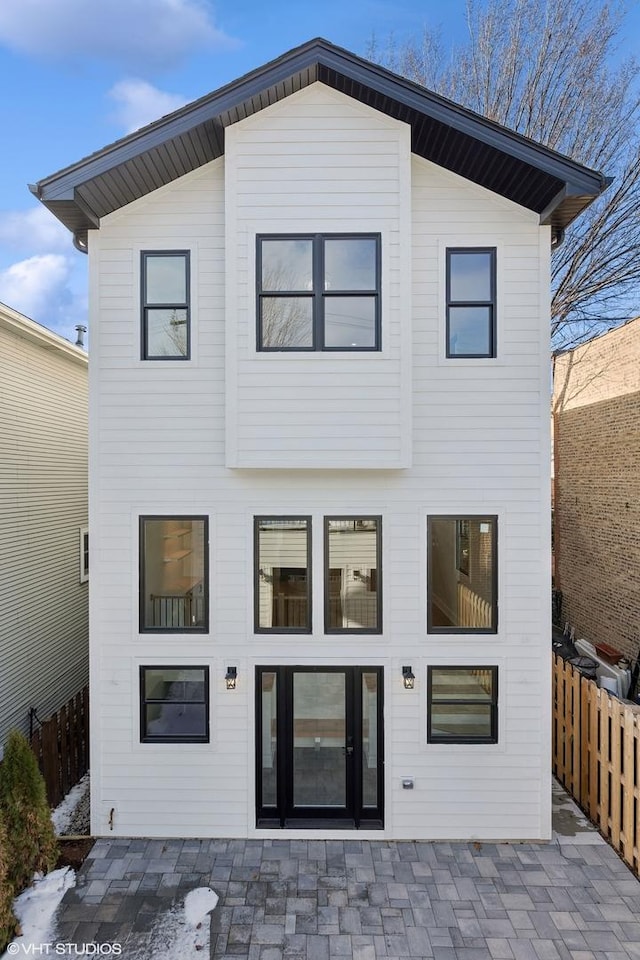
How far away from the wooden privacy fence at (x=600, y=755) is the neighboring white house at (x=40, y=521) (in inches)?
301

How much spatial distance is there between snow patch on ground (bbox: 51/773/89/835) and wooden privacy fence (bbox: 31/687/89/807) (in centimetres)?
7

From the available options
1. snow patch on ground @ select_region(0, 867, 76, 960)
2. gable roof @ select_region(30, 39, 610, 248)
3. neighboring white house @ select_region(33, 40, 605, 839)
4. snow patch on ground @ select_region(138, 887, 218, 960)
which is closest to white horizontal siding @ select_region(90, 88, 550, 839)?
neighboring white house @ select_region(33, 40, 605, 839)

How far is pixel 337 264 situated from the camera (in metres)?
5.73

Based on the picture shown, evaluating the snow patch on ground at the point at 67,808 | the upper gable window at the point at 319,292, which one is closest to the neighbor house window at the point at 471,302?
the upper gable window at the point at 319,292

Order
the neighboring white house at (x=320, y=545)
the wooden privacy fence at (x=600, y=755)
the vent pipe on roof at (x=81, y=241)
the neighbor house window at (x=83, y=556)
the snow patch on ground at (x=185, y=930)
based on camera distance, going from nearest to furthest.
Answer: the snow patch on ground at (x=185, y=930)
the wooden privacy fence at (x=600, y=755)
the neighboring white house at (x=320, y=545)
the vent pipe on roof at (x=81, y=241)
the neighbor house window at (x=83, y=556)

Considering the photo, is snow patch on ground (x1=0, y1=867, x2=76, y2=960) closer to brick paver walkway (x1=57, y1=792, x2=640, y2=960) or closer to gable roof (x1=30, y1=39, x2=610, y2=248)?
brick paver walkway (x1=57, y1=792, x2=640, y2=960)

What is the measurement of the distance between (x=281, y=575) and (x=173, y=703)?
2.00 m

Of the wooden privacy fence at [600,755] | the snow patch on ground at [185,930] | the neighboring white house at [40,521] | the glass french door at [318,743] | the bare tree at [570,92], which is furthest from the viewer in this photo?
the bare tree at [570,92]

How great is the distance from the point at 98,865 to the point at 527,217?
8646mm

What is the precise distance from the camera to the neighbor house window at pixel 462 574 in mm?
5887

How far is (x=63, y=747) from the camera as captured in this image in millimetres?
6660

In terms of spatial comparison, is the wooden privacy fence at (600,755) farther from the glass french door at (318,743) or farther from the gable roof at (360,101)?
the gable roof at (360,101)

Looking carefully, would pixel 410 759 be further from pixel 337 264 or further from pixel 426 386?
pixel 337 264

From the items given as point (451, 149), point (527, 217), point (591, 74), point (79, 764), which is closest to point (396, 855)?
point (79, 764)
